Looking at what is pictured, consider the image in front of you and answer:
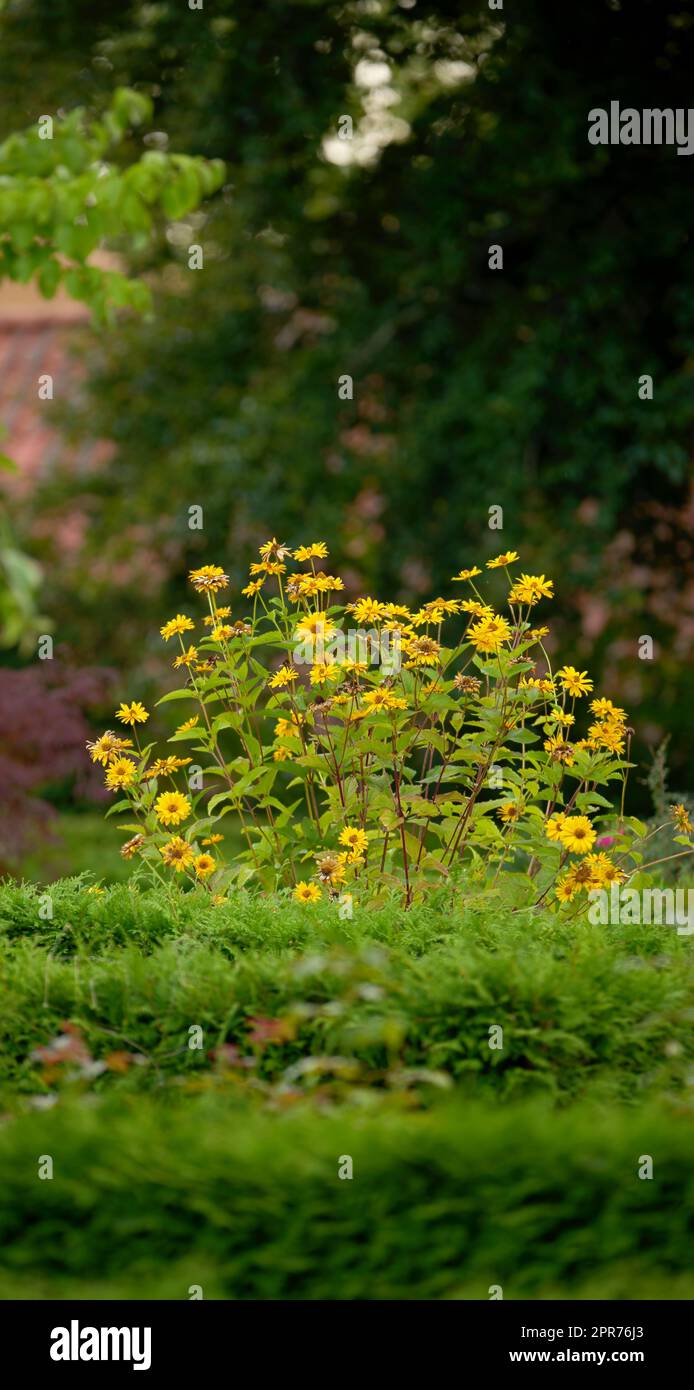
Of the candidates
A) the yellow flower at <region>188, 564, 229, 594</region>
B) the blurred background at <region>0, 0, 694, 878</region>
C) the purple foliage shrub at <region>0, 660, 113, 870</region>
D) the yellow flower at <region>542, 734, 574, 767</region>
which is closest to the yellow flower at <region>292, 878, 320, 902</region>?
the yellow flower at <region>542, 734, 574, 767</region>

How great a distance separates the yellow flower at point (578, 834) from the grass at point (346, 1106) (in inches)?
8.1

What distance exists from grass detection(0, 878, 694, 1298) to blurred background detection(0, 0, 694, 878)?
440 centimetres

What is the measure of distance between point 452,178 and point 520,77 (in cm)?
67

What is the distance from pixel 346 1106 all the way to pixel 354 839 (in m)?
1.26

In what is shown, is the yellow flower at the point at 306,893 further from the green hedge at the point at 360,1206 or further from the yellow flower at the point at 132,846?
the green hedge at the point at 360,1206

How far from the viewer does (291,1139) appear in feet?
8.36

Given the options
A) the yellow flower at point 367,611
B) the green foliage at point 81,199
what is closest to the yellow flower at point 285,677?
the yellow flower at point 367,611

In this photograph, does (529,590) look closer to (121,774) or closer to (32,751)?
(121,774)

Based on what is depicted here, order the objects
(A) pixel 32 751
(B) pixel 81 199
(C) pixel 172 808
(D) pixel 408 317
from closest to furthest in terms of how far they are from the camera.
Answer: (B) pixel 81 199, (C) pixel 172 808, (A) pixel 32 751, (D) pixel 408 317

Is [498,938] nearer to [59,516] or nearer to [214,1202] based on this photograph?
[214,1202]

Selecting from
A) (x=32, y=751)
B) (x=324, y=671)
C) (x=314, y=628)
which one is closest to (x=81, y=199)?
(x=314, y=628)

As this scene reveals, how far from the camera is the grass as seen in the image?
A: 2.53 meters

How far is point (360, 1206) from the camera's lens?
2.52 meters
